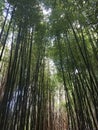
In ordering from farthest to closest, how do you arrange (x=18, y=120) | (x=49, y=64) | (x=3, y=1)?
(x=49, y=64) < (x=3, y=1) < (x=18, y=120)

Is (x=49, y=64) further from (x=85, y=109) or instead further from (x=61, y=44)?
(x=85, y=109)

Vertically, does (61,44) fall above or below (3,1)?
below

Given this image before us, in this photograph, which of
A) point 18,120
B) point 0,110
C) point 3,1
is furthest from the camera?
point 3,1

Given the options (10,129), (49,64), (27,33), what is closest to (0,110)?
(10,129)

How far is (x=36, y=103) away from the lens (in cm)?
662

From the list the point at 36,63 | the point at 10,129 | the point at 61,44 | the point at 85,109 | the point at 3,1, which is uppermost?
the point at 3,1

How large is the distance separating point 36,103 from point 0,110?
2185 millimetres

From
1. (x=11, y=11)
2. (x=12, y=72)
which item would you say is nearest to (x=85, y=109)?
(x=12, y=72)

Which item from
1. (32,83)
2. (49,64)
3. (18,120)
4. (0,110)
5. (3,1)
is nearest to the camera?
(0,110)

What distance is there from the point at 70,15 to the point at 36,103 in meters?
2.76

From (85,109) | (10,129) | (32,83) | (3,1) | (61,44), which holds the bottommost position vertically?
(10,129)

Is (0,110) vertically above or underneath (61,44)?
underneath

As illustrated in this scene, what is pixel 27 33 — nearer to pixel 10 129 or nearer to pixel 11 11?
pixel 11 11

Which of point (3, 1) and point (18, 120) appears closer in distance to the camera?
point (18, 120)
